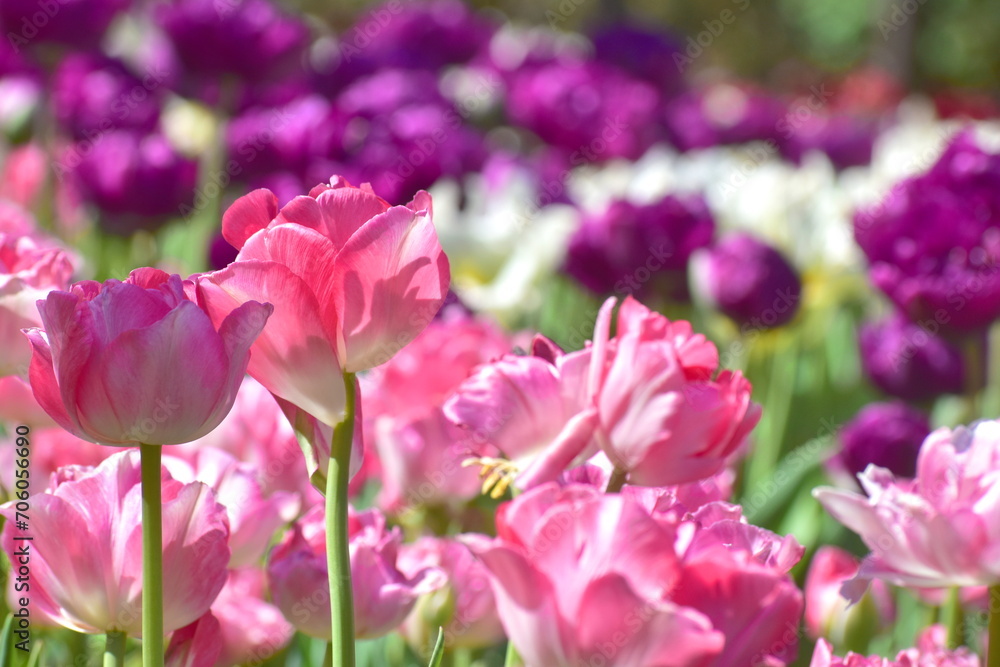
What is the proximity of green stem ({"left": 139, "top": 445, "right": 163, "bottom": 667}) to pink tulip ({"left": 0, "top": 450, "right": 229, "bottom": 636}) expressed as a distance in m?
0.03

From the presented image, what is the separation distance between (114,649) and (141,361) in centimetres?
14

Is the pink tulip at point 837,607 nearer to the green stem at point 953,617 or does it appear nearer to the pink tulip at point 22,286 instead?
the green stem at point 953,617

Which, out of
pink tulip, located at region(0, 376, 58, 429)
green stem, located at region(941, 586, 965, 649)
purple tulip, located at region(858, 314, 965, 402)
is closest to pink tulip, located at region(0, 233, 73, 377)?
pink tulip, located at region(0, 376, 58, 429)

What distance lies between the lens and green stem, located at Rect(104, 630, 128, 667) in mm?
454

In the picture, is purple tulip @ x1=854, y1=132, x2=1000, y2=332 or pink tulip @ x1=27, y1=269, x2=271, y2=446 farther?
purple tulip @ x1=854, y1=132, x2=1000, y2=332

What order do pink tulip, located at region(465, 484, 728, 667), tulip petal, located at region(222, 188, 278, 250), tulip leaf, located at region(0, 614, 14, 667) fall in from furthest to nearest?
tulip leaf, located at region(0, 614, 14, 667) → tulip petal, located at region(222, 188, 278, 250) → pink tulip, located at region(465, 484, 728, 667)

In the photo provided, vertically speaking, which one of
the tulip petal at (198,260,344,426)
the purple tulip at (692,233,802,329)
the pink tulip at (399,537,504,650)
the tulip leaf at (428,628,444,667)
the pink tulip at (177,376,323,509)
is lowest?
the purple tulip at (692,233,802,329)

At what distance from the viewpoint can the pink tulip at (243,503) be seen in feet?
1.84

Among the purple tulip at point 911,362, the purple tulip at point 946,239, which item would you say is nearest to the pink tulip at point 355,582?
the purple tulip at point 946,239

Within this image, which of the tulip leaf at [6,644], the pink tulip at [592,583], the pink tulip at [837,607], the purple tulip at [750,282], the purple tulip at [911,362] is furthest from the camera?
the purple tulip at [750,282]

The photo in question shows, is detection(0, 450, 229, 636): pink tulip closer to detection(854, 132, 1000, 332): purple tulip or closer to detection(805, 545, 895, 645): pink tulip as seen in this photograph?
detection(805, 545, 895, 645): pink tulip

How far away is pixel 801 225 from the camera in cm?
174

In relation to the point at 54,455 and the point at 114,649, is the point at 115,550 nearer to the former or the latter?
the point at 114,649

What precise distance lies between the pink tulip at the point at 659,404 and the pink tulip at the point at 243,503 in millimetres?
190
